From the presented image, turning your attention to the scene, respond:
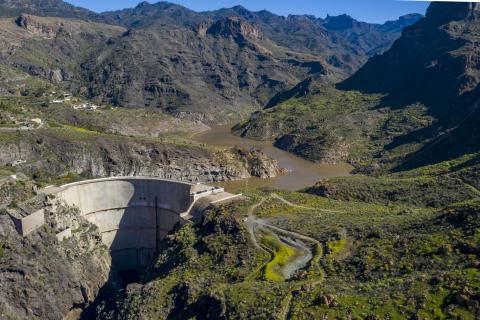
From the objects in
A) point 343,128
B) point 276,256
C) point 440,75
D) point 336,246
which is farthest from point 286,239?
point 440,75

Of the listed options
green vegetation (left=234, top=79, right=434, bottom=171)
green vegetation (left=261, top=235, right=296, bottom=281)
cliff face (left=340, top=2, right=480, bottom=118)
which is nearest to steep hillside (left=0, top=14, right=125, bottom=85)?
green vegetation (left=234, top=79, right=434, bottom=171)

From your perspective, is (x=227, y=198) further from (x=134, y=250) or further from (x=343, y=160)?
(x=343, y=160)

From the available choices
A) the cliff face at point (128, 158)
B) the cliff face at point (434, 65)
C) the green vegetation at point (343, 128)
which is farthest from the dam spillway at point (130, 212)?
the cliff face at point (434, 65)

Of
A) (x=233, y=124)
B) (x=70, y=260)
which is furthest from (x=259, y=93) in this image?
(x=70, y=260)

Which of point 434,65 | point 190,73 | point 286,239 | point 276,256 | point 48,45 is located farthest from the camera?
point 48,45

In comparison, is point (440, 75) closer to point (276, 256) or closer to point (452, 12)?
point (452, 12)

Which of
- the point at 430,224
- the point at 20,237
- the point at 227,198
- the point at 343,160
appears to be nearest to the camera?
the point at 430,224

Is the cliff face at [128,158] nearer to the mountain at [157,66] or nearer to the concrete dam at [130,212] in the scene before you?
the concrete dam at [130,212]
